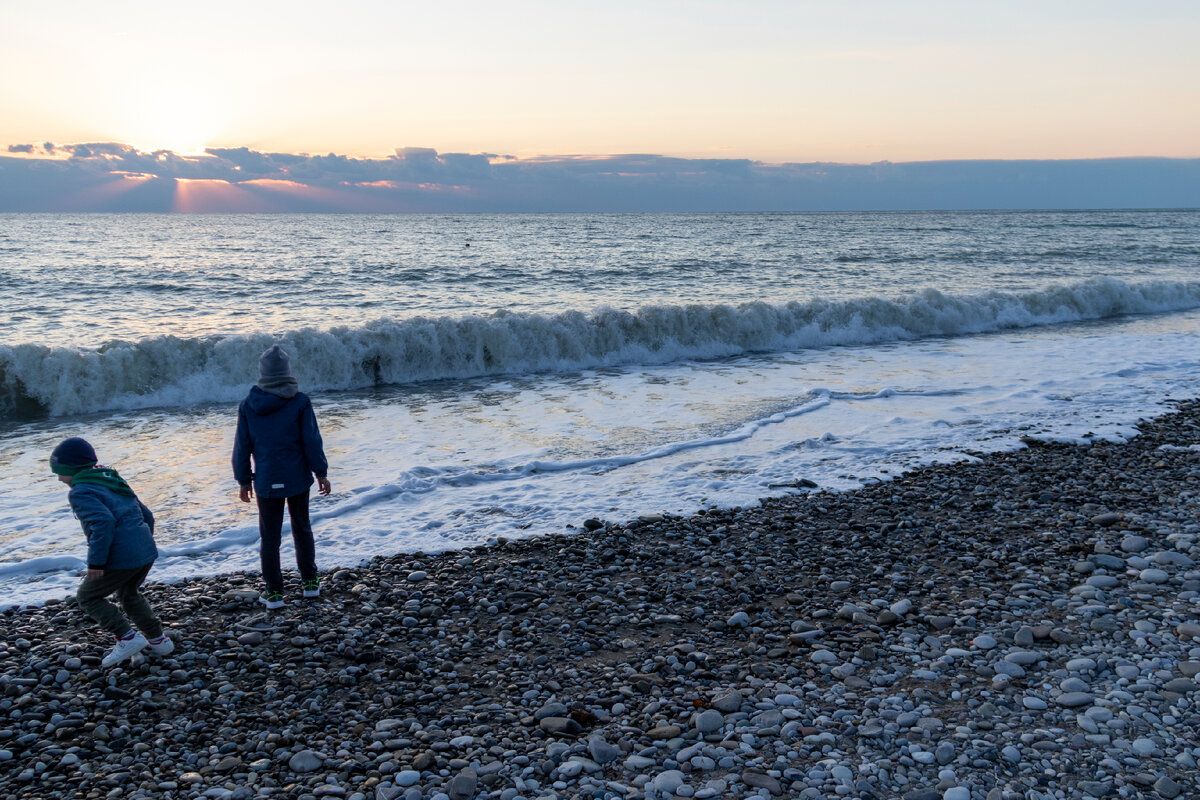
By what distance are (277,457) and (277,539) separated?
68 centimetres

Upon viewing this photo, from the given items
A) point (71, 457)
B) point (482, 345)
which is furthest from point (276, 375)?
point (482, 345)

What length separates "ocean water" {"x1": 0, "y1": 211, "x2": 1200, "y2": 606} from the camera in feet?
28.3

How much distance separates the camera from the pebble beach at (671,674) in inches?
154

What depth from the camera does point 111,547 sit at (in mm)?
5086

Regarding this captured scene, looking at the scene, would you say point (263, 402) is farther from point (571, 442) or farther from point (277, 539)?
point (571, 442)

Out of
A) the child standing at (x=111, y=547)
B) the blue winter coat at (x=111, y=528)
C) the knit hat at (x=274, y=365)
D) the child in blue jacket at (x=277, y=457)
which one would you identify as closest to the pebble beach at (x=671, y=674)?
the child standing at (x=111, y=547)

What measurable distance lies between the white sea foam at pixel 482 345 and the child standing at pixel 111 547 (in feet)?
36.0

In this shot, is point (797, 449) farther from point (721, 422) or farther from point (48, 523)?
point (48, 523)

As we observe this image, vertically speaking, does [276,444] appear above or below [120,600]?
above

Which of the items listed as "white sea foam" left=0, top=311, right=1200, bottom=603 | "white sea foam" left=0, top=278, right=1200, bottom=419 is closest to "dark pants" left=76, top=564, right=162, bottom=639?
"white sea foam" left=0, top=311, right=1200, bottom=603

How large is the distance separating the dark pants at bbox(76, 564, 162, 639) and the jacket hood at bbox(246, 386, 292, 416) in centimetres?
142

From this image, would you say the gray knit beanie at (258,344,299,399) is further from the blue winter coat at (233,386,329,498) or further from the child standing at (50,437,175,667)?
the child standing at (50,437,175,667)

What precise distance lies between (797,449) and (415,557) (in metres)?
5.58

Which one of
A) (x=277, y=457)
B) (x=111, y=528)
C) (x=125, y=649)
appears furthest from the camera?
(x=277, y=457)
